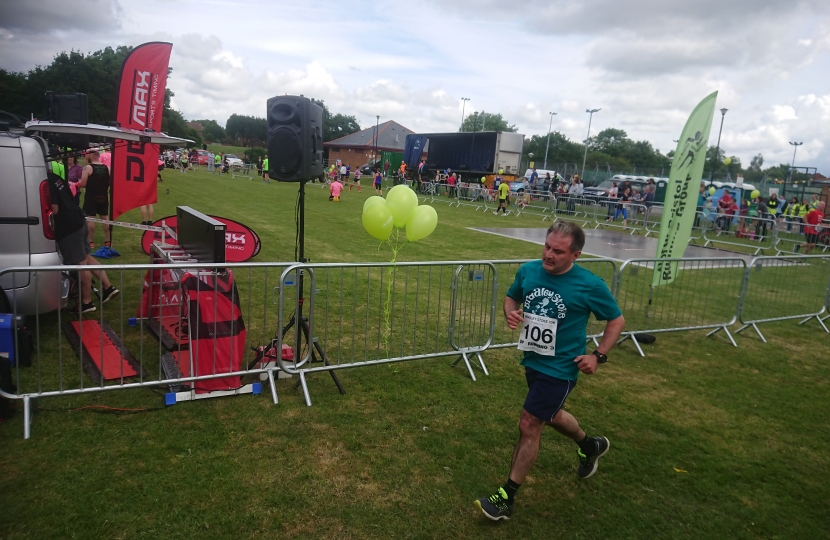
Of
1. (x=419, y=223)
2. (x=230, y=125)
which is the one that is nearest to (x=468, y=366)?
(x=419, y=223)

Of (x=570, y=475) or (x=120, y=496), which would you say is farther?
(x=570, y=475)

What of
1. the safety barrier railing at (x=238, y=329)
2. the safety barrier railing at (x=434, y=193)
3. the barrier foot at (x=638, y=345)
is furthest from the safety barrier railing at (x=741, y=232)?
the safety barrier railing at (x=434, y=193)

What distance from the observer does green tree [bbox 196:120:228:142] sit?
432 ft

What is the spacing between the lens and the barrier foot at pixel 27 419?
12.7ft

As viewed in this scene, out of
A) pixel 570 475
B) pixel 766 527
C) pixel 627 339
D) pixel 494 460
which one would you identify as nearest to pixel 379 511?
pixel 494 460

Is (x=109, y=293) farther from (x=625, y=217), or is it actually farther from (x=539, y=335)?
(x=625, y=217)

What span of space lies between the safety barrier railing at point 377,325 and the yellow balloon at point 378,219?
0.37 meters

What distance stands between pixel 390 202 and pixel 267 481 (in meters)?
2.90

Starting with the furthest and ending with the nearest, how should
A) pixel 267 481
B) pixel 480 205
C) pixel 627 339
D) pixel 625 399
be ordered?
pixel 480 205
pixel 627 339
pixel 625 399
pixel 267 481

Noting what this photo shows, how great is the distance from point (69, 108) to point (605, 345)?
28.7ft

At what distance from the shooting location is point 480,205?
92.1ft

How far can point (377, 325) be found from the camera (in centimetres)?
678

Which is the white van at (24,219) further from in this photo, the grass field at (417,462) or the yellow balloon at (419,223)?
the yellow balloon at (419,223)

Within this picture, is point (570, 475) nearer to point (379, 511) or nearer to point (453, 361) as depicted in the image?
point (379, 511)
